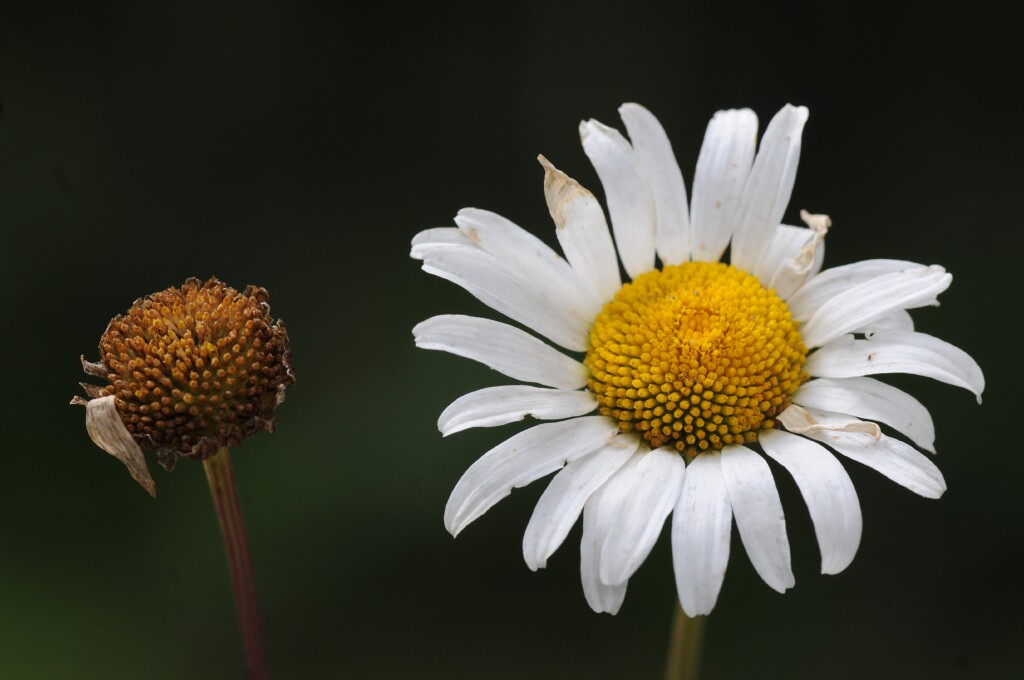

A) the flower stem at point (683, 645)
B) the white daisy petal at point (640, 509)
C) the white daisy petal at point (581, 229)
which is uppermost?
the white daisy petal at point (581, 229)

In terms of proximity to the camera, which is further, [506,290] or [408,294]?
[408,294]

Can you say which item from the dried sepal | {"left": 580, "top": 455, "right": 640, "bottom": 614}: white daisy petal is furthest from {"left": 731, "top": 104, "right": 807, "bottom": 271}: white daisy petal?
the dried sepal

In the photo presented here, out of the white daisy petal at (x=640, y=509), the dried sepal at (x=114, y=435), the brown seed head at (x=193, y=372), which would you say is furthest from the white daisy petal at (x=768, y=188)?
the dried sepal at (x=114, y=435)

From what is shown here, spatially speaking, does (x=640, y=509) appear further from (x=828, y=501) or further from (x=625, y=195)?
(x=625, y=195)

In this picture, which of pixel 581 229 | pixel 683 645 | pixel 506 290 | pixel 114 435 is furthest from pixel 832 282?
pixel 114 435

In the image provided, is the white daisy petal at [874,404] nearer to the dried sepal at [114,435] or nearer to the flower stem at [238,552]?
the flower stem at [238,552]

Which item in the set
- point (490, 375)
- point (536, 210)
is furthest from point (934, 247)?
point (490, 375)
